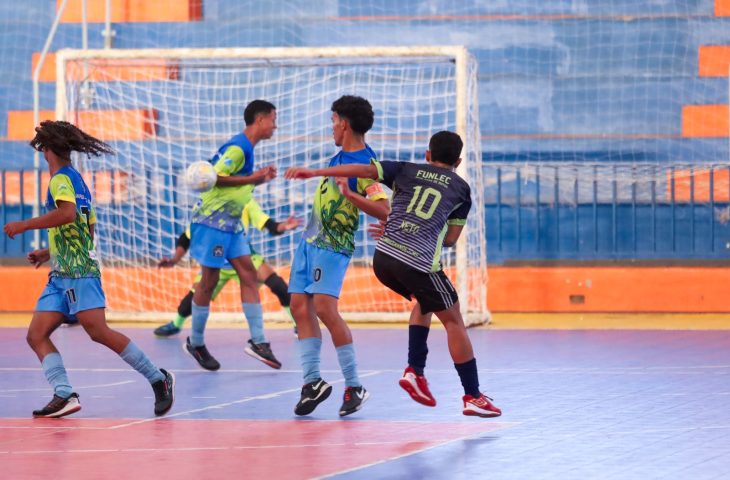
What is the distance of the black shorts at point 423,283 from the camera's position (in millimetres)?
7836

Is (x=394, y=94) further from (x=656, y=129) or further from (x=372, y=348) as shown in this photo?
(x=372, y=348)

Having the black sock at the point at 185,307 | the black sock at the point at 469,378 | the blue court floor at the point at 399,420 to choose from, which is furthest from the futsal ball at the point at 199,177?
the black sock at the point at 185,307

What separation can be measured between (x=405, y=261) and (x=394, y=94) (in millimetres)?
11453

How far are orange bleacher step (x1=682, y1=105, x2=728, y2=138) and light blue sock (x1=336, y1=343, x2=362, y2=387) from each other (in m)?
11.6

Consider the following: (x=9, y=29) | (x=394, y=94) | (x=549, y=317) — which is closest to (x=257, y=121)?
(x=549, y=317)

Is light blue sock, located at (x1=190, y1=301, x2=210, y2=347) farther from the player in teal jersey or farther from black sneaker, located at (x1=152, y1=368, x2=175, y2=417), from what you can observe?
black sneaker, located at (x1=152, y1=368, x2=175, y2=417)

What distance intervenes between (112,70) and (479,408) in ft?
39.6

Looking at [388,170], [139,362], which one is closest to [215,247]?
[139,362]

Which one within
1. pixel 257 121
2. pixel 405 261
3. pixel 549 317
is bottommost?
pixel 549 317

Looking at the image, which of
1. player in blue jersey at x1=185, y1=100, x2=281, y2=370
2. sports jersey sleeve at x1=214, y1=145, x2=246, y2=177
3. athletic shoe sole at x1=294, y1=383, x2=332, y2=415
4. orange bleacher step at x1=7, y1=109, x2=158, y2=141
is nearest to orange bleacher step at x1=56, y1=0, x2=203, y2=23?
orange bleacher step at x1=7, y1=109, x2=158, y2=141

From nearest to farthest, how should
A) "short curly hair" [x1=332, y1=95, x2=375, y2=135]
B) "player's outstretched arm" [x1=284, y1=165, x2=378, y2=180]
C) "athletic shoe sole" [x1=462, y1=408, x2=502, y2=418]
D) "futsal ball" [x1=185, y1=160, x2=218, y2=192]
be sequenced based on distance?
"player's outstretched arm" [x1=284, y1=165, x2=378, y2=180] < "athletic shoe sole" [x1=462, y1=408, x2=502, y2=418] < "short curly hair" [x1=332, y1=95, x2=375, y2=135] < "futsal ball" [x1=185, y1=160, x2=218, y2=192]

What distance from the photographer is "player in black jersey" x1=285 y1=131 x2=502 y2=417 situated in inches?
307

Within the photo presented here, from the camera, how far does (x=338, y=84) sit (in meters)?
17.9

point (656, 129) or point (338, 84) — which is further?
point (656, 129)
